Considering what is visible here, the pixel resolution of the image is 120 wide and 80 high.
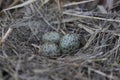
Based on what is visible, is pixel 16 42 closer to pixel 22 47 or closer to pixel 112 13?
pixel 22 47

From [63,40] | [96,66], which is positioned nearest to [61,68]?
[96,66]

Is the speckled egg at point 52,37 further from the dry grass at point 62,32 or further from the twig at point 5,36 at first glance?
the twig at point 5,36

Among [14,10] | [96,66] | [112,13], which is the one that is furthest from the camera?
[14,10]

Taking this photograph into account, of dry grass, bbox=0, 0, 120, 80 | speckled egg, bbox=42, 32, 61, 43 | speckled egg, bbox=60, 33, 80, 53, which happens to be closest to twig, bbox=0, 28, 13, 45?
dry grass, bbox=0, 0, 120, 80

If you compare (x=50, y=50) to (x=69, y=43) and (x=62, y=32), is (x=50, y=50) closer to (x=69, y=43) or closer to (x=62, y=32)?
(x=69, y=43)

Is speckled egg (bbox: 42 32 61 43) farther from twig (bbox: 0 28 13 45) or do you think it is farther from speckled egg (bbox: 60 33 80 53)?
twig (bbox: 0 28 13 45)
